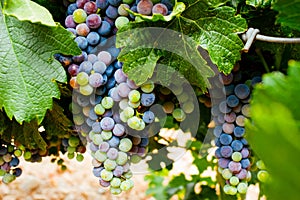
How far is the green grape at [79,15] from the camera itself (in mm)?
577

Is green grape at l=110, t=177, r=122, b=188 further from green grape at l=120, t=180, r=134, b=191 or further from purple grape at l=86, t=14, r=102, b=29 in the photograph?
purple grape at l=86, t=14, r=102, b=29

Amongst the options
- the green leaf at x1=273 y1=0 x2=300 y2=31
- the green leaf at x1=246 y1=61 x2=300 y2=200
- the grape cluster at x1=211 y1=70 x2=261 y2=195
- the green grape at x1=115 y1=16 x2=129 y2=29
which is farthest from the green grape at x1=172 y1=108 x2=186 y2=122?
the green leaf at x1=246 y1=61 x2=300 y2=200

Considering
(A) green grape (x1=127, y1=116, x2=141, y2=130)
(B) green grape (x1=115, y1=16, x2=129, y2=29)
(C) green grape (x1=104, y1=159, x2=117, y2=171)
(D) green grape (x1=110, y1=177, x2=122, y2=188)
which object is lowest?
(D) green grape (x1=110, y1=177, x2=122, y2=188)

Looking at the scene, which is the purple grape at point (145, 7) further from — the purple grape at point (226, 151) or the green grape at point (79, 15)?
the purple grape at point (226, 151)

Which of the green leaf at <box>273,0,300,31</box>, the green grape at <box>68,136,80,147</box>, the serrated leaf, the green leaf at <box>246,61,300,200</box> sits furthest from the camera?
the green grape at <box>68,136,80,147</box>

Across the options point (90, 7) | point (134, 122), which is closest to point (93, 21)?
point (90, 7)

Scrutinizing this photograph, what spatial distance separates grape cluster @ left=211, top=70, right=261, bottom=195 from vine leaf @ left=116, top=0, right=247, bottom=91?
0.08 m

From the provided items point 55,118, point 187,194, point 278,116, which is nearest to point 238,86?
point 55,118

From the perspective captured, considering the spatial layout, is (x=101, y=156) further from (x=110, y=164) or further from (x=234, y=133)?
(x=234, y=133)

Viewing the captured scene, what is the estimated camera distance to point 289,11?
39cm

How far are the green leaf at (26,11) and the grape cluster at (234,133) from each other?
0.77 feet

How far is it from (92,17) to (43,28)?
0.06m

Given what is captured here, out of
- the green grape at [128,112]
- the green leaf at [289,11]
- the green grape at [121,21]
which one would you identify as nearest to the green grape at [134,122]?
the green grape at [128,112]

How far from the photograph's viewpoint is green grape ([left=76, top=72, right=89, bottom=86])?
58cm
